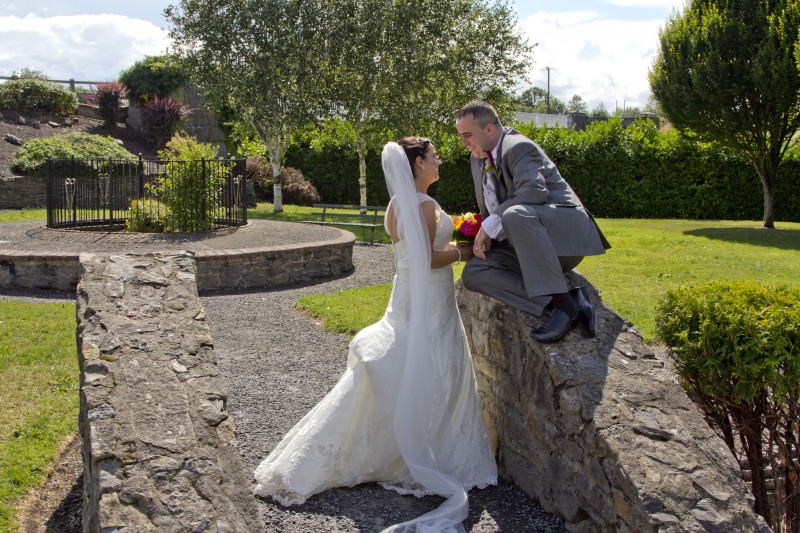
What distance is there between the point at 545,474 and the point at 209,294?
7.65 m

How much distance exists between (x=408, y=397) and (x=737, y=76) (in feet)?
63.2

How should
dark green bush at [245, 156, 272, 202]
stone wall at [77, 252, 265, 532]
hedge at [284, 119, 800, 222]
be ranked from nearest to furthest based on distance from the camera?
stone wall at [77, 252, 265, 532]
hedge at [284, 119, 800, 222]
dark green bush at [245, 156, 272, 202]

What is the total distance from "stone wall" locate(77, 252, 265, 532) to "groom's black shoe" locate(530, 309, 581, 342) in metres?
1.69

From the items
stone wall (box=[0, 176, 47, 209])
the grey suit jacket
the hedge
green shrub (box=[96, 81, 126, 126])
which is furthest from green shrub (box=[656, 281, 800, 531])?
green shrub (box=[96, 81, 126, 126])

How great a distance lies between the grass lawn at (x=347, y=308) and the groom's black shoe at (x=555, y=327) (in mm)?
1247

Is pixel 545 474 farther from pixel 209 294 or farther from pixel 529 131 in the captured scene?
pixel 529 131

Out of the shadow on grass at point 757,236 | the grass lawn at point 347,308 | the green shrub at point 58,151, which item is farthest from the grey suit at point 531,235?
the green shrub at point 58,151

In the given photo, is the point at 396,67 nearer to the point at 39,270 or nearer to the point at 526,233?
the point at 39,270

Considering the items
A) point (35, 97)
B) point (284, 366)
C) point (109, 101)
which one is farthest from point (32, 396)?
point (109, 101)

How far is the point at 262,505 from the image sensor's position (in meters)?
4.43

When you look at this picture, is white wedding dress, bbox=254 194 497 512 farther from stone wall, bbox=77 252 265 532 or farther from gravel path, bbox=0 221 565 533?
stone wall, bbox=77 252 265 532

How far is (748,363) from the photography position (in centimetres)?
430

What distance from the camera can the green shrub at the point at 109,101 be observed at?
33.0 meters

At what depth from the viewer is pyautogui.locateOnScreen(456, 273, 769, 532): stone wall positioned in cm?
333
